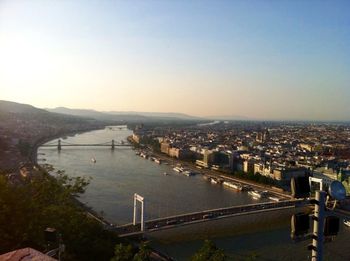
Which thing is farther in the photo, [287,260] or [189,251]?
[189,251]

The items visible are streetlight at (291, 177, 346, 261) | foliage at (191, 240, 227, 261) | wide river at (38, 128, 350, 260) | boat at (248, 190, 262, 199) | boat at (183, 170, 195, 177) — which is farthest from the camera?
boat at (183, 170, 195, 177)

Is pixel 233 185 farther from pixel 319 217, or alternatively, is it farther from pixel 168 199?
pixel 319 217

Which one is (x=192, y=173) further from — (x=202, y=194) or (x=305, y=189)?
(x=305, y=189)

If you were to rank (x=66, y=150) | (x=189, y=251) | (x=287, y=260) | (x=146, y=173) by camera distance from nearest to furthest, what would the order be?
(x=287, y=260) < (x=189, y=251) < (x=146, y=173) < (x=66, y=150)

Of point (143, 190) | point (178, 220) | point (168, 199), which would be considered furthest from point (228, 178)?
point (178, 220)

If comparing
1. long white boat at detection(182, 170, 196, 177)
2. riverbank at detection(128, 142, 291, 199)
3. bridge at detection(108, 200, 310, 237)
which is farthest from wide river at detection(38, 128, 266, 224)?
bridge at detection(108, 200, 310, 237)

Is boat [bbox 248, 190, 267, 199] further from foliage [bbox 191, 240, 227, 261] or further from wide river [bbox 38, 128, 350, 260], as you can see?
foliage [bbox 191, 240, 227, 261]

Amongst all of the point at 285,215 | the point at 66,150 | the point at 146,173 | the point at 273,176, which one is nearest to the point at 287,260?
the point at 285,215

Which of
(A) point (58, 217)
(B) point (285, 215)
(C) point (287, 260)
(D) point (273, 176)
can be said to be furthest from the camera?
(D) point (273, 176)
